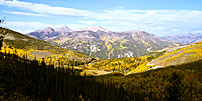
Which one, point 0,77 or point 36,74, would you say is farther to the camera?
point 36,74

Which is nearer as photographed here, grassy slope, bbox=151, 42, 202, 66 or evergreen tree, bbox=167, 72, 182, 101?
evergreen tree, bbox=167, 72, 182, 101

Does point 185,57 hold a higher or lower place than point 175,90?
lower

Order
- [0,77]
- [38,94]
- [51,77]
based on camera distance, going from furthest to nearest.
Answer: [51,77] → [38,94] → [0,77]

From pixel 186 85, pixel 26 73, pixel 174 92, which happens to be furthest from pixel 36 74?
pixel 186 85

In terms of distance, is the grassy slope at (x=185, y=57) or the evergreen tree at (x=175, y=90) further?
the grassy slope at (x=185, y=57)

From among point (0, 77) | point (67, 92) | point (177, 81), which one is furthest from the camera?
point (177, 81)

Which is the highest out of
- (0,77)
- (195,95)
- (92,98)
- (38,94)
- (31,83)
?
(0,77)

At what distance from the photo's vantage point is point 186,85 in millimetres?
16594

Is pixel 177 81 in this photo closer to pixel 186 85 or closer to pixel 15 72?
pixel 186 85

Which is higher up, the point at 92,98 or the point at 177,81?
the point at 177,81

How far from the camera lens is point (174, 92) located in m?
11.5

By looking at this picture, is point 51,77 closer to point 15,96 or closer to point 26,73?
point 26,73

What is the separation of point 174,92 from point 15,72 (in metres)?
13.2

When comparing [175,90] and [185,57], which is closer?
[175,90]
